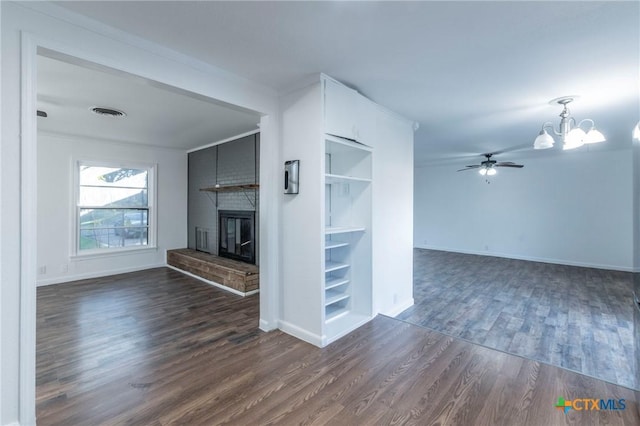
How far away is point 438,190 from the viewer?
9.02 meters

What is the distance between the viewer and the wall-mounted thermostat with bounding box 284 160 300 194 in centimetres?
284

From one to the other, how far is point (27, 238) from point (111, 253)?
15.2 feet

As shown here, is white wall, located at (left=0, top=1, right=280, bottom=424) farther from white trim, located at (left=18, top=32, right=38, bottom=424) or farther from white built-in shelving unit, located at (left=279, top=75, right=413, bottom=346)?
white built-in shelving unit, located at (left=279, top=75, right=413, bottom=346)

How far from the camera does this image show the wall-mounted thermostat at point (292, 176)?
2.84m

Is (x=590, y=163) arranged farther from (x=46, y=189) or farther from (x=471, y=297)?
(x=46, y=189)

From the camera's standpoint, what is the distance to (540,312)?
3.98 metres

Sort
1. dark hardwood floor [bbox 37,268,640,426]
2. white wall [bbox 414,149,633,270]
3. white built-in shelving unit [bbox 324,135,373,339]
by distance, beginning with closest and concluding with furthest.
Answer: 1. dark hardwood floor [bbox 37,268,640,426]
2. white built-in shelving unit [bbox 324,135,373,339]
3. white wall [bbox 414,149,633,270]

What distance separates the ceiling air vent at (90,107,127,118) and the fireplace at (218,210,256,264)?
7.39 ft

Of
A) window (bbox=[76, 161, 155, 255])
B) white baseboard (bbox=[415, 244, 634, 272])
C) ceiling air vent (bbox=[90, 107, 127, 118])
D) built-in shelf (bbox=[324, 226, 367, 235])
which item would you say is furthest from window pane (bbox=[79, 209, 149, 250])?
white baseboard (bbox=[415, 244, 634, 272])

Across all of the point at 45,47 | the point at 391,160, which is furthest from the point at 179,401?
the point at 391,160

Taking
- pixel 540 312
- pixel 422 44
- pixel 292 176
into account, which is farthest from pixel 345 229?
pixel 540 312

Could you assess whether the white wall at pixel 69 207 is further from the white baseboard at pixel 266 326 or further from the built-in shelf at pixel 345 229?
the built-in shelf at pixel 345 229

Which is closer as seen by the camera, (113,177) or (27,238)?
(27,238)

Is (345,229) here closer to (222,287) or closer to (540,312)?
(222,287)
